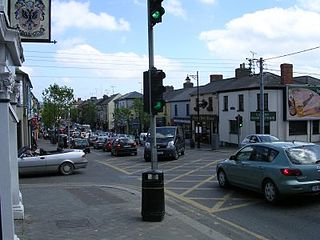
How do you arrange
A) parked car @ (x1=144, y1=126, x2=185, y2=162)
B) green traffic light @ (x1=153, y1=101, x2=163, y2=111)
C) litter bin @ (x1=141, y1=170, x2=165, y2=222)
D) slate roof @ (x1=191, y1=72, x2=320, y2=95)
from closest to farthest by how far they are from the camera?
1. litter bin @ (x1=141, y1=170, x2=165, y2=222)
2. green traffic light @ (x1=153, y1=101, x2=163, y2=111)
3. parked car @ (x1=144, y1=126, x2=185, y2=162)
4. slate roof @ (x1=191, y1=72, x2=320, y2=95)

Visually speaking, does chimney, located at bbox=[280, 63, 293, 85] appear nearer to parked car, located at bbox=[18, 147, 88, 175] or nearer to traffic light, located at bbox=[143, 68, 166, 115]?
parked car, located at bbox=[18, 147, 88, 175]

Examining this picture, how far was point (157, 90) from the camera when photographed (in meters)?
9.96

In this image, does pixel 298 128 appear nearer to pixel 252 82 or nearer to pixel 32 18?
pixel 252 82

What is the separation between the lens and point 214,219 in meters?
10.4

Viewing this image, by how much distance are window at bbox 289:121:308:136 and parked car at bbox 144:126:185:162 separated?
704 inches

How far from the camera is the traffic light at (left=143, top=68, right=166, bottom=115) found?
9914mm

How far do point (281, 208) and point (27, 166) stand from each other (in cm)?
1233

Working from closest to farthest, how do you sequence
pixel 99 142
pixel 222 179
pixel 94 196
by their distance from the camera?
1. pixel 94 196
2. pixel 222 179
3. pixel 99 142

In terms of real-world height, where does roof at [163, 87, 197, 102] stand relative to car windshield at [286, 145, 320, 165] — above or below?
above

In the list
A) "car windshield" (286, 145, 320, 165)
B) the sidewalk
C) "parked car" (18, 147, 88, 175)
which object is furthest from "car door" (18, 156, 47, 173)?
"car windshield" (286, 145, 320, 165)

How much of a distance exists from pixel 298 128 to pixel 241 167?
34.6 metres

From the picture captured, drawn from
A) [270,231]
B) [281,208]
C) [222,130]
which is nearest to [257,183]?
[281,208]

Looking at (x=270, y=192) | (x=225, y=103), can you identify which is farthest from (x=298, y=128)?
(x=270, y=192)

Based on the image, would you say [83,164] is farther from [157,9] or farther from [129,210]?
[157,9]
